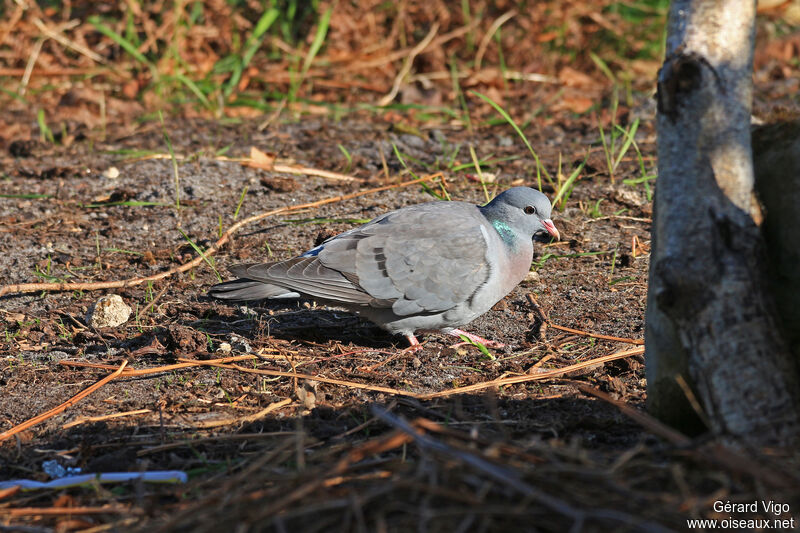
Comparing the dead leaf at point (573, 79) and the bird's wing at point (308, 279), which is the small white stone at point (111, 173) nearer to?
the bird's wing at point (308, 279)

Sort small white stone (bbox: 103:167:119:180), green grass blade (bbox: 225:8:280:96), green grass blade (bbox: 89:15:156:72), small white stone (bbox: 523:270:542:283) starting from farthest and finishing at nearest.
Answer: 1. green grass blade (bbox: 225:8:280:96)
2. green grass blade (bbox: 89:15:156:72)
3. small white stone (bbox: 103:167:119:180)
4. small white stone (bbox: 523:270:542:283)

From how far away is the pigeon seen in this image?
3785 mm

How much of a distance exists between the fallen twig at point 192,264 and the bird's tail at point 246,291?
406mm

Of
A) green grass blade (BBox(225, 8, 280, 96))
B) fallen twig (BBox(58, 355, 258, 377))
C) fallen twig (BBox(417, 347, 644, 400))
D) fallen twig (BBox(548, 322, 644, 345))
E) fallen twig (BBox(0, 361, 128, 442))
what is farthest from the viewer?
green grass blade (BBox(225, 8, 280, 96))

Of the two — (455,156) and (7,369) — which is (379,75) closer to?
(455,156)

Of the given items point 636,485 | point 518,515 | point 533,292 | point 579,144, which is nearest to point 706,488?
point 636,485

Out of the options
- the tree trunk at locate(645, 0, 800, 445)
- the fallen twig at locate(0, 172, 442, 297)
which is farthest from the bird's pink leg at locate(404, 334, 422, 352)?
the tree trunk at locate(645, 0, 800, 445)

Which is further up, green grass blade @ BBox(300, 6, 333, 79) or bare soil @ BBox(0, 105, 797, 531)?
green grass blade @ BBox(300, 6, 333, 79)

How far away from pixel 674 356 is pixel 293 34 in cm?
546

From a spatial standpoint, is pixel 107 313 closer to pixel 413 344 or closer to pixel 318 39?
pixel 413 344

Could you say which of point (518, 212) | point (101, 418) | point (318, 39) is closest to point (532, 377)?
point (518, 212)

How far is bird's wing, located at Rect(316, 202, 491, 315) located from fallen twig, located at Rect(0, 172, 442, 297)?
84 cm

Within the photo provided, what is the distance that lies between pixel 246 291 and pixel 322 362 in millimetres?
502

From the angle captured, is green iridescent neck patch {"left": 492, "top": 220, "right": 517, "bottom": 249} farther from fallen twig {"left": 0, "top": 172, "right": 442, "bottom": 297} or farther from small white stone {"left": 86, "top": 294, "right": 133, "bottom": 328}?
small white stone {"left": 86, "top": 294, "right": 133, "bottom": 328}
